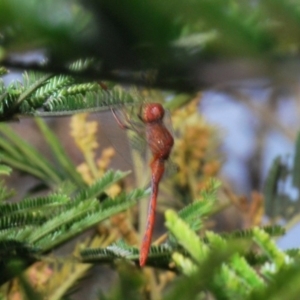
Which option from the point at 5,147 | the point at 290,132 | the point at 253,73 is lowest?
the point at 253,73

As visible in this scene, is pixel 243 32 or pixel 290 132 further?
pixel 290 132

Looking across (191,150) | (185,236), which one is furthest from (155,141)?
(191,150)

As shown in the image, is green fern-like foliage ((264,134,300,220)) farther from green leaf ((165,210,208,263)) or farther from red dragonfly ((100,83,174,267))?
green leaf ((165,210,208,263))

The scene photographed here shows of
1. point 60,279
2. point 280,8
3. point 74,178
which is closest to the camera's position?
point 280,8

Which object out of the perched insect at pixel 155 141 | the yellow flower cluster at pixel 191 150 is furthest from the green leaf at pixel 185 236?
the yellow flower cluster at pixel 191 150

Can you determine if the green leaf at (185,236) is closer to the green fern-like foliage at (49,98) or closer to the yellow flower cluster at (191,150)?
the green fern-like foliage at (49,98)

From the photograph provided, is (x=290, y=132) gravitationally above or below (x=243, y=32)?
above

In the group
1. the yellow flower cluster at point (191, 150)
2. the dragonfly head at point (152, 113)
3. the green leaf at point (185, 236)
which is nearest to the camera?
the green leaf at point (185, 236)

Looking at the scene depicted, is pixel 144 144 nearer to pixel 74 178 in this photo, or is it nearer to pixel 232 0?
pixel 232 0

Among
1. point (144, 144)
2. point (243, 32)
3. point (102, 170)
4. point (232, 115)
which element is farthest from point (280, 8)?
point (232, 115)
